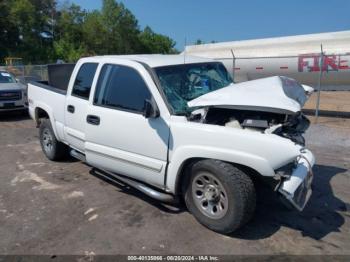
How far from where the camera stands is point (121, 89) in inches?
187

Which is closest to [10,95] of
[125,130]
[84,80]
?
[84,80]

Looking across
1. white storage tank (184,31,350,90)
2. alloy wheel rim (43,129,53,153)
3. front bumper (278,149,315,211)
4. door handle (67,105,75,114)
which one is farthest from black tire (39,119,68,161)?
white storage tank (184,31,350,90)

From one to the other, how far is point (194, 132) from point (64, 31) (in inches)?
2766

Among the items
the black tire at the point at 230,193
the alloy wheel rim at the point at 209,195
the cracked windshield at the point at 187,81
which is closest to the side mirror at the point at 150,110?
the cracked windshield at the point at 187,81

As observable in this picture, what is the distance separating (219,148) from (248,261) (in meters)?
1.12

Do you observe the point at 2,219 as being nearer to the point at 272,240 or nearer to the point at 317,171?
→ the point at 272,240

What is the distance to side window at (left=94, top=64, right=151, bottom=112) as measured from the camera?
14.8 feet

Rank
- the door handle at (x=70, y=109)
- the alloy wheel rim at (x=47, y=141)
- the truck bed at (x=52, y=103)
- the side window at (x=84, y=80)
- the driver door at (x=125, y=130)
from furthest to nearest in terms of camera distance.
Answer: the alloy wheel rim at (x=47, y=141) < the truck bed at (x=52, y=103) < the door handle at (x=70, y=109) < the side window at (x=84, y=80) < the driver door at (x=125, y=130)

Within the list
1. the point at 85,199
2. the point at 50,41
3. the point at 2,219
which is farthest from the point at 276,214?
the point at 50,41

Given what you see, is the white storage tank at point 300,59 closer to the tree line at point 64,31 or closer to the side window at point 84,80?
the side window at point 84,80

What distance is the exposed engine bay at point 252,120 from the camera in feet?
13.2

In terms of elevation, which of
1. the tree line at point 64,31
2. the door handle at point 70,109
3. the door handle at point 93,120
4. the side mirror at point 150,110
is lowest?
the door handle at point 93,120

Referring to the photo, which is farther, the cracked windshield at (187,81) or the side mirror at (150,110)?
the cracked windshield at (187,81)

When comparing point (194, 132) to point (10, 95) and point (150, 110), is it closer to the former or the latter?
point (150, 110)
